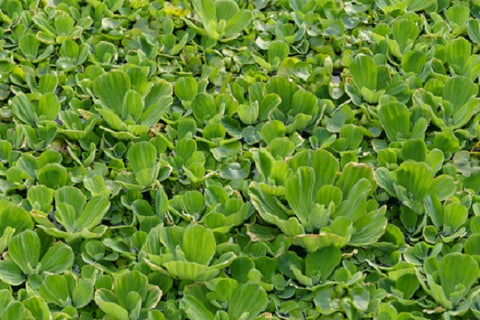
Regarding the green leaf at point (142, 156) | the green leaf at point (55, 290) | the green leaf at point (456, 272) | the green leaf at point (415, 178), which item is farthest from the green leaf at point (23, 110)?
the green leaf at point (456, 272)

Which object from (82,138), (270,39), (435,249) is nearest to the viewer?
(435,249)

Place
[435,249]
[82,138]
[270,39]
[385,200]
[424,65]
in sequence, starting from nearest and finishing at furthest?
[435,249] < [385,200] < [82,138] < [424,65] < [270,39]

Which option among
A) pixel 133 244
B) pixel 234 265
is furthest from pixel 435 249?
pixel 133 244

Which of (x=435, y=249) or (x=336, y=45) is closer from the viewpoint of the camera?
(x=435, y=249)

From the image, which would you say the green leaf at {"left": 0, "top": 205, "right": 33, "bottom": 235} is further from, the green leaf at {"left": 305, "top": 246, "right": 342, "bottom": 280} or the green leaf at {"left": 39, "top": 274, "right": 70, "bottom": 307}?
the green leaf at {"left": 305, "top": 246, "right": 342, "bottom": 280}

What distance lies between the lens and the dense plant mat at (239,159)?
151cm

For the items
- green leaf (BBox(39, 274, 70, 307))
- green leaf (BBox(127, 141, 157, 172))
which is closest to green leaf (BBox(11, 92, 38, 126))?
green leaf (BBox(127, 141, 157, 172))

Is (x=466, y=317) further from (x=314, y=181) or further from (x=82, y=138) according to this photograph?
(x=82, y=138)

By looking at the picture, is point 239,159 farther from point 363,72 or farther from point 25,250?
point 25,250

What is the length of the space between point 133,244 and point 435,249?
62 cm

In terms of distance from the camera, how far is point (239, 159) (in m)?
1.83

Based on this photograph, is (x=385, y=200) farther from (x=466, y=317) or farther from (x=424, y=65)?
(x=424, y=65)

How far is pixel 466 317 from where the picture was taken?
58.7 inches

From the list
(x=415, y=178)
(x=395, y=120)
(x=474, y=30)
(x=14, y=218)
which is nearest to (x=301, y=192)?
(x=415, y=178)
